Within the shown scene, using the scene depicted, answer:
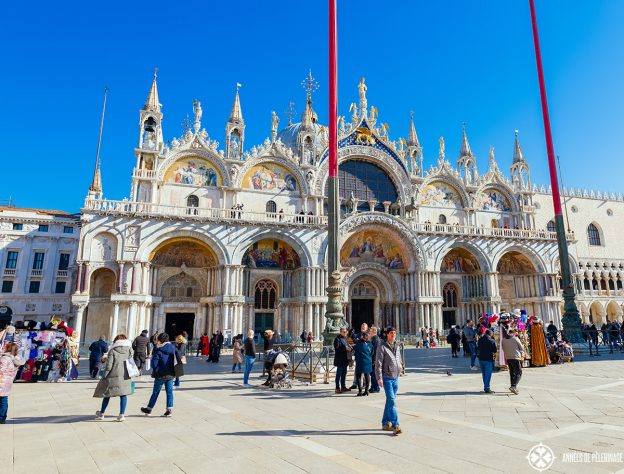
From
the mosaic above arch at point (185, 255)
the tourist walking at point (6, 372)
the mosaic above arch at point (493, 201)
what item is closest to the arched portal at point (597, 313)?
the mosaic above arch at point (493, 201)

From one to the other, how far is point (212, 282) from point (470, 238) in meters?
20.3

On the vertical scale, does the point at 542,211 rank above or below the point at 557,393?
above

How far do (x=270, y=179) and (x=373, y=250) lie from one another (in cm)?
956

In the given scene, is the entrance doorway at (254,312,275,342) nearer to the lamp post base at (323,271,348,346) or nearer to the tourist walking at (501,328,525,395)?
the lamp post base at (323,271,348,346)

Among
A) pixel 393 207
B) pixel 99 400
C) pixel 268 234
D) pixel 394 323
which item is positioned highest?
pixel 393 207

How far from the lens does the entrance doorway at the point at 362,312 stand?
3152 centimetres

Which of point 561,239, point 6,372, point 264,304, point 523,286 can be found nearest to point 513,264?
point 523,286

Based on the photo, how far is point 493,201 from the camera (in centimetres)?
3716

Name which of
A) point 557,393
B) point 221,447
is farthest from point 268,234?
point 221,447

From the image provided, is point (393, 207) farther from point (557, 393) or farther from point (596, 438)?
point (596, 438)

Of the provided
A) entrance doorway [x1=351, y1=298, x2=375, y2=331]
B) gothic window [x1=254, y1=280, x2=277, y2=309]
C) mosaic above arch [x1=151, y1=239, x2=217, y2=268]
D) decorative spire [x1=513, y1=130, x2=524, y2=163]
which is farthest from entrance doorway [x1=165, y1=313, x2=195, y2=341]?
decorative spire [x1=513, y1=130, x2=524, y2=163]

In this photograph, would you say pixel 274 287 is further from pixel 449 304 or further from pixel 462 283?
pixel 462 283

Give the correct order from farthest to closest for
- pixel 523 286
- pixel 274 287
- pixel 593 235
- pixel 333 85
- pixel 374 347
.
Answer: pixel 593 235 < pixel 523 286 < pixel 274 287 < pixel 333 85 < pixel 374 347

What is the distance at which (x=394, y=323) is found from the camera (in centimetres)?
3122
